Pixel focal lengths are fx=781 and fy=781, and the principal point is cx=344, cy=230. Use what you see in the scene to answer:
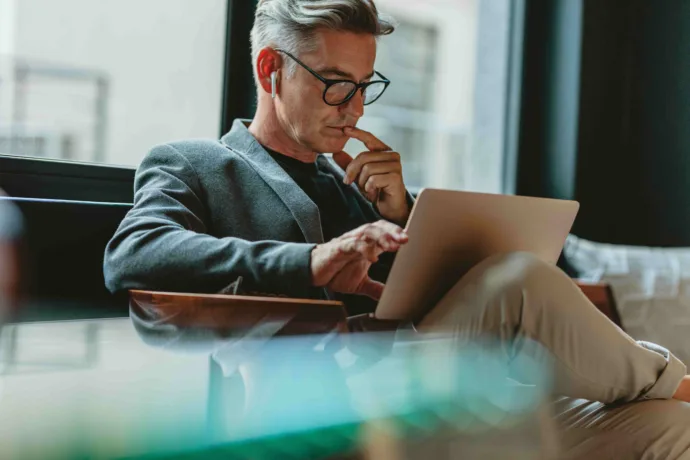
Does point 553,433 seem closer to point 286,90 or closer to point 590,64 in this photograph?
point 286,90

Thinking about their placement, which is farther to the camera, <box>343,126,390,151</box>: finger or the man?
<box>343,126,390,151</box>: finger

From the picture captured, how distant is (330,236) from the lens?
5.35 ft

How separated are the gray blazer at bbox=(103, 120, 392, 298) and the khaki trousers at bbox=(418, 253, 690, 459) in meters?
0.26

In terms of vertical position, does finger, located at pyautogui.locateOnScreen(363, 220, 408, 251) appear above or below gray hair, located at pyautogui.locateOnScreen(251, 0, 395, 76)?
below

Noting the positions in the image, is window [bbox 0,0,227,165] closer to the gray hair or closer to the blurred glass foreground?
the gray hair

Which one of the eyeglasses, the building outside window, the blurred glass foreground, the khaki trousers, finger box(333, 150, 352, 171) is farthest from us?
the building outside window

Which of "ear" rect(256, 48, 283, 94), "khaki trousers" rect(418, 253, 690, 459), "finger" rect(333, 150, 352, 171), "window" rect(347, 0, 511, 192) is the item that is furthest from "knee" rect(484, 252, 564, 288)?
"window" rect(347, 0, 511, 192)

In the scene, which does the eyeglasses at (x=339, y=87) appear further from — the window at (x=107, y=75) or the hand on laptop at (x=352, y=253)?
the window at (x=107, y=75)

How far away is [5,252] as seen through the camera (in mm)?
1316

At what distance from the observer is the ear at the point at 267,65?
5.11 feet

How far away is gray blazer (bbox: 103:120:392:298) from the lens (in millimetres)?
1196

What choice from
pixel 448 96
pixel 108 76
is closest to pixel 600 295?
pixel 108 76

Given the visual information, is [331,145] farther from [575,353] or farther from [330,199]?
[575,353]

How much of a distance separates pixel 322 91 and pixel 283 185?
20cm
